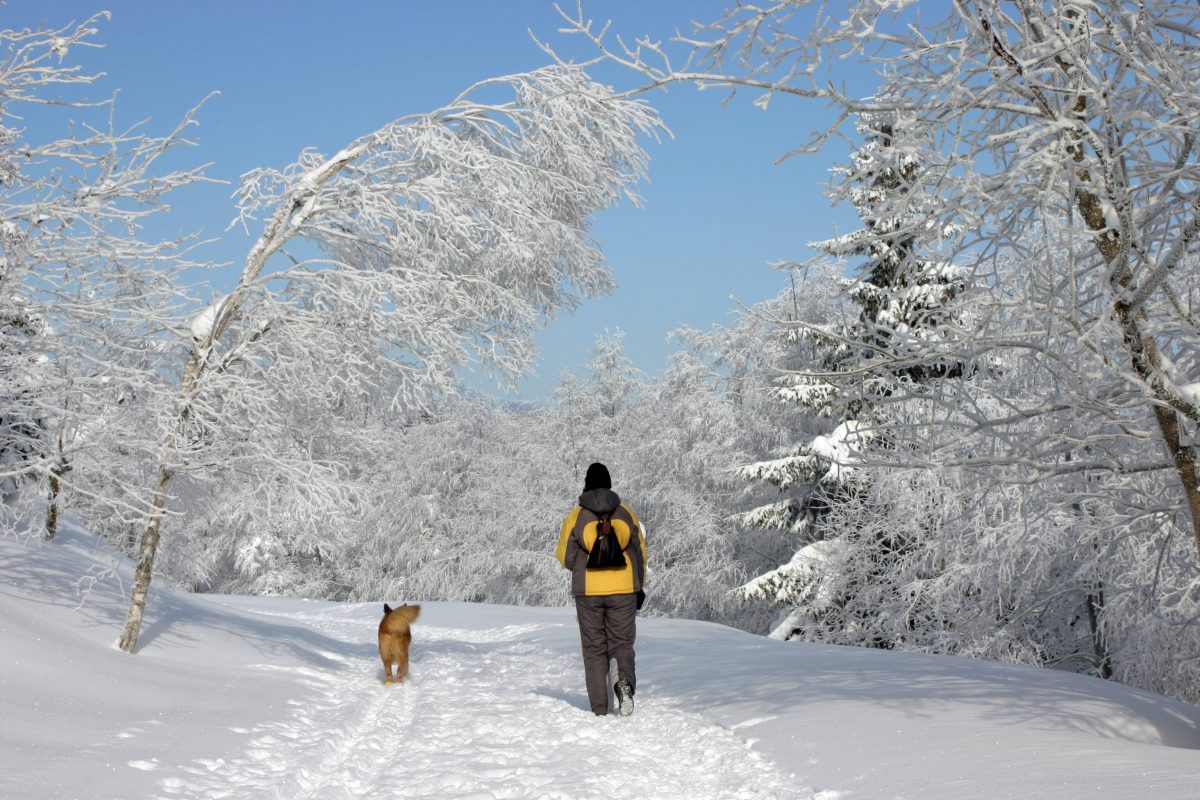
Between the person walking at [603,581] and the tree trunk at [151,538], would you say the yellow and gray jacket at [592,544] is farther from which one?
the tree trunk at [151,538]

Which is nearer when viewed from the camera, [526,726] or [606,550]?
[526,726]

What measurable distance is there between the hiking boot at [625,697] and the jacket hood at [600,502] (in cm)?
134

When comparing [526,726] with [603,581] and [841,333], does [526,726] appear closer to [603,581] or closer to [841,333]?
[603,581]

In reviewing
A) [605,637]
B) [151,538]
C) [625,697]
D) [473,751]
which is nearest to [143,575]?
[151,538]

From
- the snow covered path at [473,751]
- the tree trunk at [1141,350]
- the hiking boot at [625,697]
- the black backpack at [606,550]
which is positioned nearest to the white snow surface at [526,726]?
the snow covered path at [473,751]

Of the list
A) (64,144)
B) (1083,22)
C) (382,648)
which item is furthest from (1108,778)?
(64,144)

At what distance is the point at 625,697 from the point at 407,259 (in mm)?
4607

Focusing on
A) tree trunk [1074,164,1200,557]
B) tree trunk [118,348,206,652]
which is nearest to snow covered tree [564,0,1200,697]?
tree trunk [1074,164,1200,557]

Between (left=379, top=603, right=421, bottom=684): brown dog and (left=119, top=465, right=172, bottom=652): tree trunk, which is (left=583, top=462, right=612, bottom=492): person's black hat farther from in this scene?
(left=119, top=465, right=172, bottom=652): tree trunk

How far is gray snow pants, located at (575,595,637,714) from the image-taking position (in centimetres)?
739

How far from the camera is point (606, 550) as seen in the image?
24.5 feet

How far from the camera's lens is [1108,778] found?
4.13 metres

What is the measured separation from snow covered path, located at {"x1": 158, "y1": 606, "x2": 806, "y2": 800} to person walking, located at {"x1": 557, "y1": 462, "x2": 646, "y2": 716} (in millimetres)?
429

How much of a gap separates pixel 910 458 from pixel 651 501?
2219 cm
